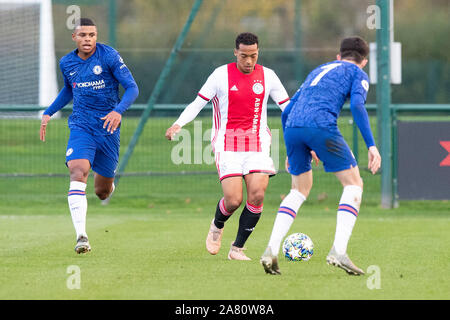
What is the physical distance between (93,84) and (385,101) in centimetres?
669

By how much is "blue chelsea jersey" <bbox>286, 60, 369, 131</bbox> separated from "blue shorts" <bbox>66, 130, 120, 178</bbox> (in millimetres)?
2689

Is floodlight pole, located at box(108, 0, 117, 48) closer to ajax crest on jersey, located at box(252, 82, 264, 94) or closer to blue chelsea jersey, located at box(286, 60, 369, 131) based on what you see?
ajax crest on jersey, located at box(252, 82, 264, 94)

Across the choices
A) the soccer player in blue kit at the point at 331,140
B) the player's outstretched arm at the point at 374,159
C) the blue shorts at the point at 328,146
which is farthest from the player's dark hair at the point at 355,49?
the player's outstretched arm at the point at 374,159

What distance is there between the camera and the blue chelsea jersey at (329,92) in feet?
24.8

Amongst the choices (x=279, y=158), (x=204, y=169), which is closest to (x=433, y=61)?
(x=279, y=158)

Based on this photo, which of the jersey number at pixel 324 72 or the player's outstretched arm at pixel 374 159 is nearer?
the player's outstretched arm at pixel 374 159

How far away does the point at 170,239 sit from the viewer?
10.7m

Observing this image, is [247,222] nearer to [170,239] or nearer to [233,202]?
[233,202]

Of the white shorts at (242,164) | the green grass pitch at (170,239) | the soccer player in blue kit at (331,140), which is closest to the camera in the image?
the green grass pitch at (170,239)

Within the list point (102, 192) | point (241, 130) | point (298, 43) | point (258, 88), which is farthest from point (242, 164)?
point (298, 43)

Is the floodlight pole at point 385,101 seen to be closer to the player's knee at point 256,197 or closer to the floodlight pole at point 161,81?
the floodlight pole at point 161,81

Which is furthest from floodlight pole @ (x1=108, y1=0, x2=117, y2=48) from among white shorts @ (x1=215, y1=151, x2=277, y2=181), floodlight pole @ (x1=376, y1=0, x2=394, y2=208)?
white shorts @ (x1=215, y1=151, x2=277, y2=181)

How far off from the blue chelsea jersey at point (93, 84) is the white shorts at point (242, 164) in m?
1.42

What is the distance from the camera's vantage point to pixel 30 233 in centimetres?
1144
